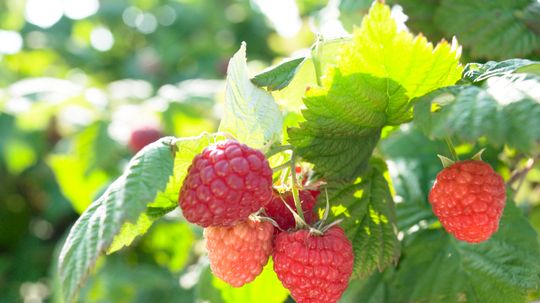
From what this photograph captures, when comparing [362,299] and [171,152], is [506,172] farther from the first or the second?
[171,152]

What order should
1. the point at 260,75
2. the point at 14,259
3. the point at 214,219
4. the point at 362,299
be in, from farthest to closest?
the point at 14,259
the point at 362,299
the point at 260,75
the point at 214,219

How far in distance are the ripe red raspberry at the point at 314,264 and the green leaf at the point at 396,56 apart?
0.81ft

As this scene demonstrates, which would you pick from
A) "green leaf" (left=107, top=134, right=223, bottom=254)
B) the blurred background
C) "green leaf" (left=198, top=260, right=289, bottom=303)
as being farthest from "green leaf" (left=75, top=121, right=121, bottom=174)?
"green leaf" (left=107, top=134, right=223, bottom=254)

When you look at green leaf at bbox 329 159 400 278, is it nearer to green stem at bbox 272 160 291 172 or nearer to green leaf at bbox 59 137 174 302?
green stem at bbox 272 160 291 172

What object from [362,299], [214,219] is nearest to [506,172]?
[362,299]

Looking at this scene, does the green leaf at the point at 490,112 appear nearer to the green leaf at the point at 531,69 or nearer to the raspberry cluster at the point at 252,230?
the green leaf at the point at 531,69

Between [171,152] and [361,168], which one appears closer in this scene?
[171,152]

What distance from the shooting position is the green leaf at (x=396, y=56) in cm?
95

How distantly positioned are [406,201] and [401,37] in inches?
23.3

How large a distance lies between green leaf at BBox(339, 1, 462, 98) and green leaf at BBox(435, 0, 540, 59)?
0.48 metres

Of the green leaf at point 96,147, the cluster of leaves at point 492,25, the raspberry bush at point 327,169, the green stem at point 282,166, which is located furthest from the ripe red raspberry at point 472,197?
the green leaf at point 96,147

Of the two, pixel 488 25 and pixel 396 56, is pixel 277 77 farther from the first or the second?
pixel 488 25

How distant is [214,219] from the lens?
3.08ft

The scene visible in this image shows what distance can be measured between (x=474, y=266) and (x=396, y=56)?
1.72ft
